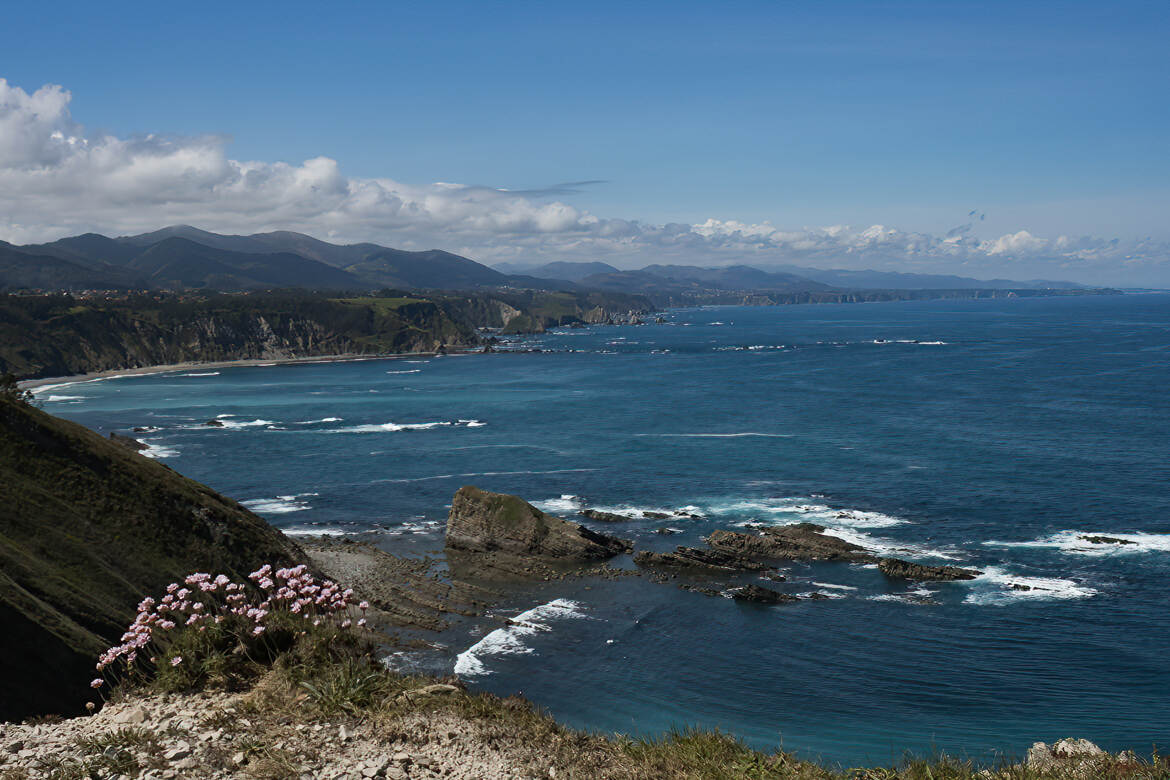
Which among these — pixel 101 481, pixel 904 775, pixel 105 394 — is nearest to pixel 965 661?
pixel 904 775

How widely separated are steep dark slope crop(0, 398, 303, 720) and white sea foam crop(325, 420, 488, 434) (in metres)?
59.0

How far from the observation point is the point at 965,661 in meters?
36.3

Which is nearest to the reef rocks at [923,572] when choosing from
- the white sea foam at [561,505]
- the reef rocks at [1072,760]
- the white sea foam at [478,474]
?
the white sea foam at [561,505]

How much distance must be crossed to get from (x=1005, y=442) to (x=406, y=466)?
62.3m

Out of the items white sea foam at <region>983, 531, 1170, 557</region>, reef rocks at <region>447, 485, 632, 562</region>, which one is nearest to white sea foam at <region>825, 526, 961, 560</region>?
white sea foam at <region>983, 531, 1170, 557</region>

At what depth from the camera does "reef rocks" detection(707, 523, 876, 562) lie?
51.0m

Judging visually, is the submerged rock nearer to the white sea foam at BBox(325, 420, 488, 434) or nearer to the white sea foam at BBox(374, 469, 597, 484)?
the white sea foam at BBox(374, 469, 597, 484)

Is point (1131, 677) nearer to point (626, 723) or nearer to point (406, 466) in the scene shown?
point (626, 723)

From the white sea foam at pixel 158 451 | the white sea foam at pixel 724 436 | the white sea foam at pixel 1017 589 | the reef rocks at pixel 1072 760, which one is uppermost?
the reef rocks at pixel 1072 760

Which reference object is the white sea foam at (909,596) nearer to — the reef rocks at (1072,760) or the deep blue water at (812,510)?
the deep blue water at (812,510)

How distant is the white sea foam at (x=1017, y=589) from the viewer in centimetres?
4319

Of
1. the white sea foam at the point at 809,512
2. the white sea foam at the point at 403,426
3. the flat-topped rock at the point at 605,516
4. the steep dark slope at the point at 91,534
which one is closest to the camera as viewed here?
the steep dark slope at the point at 91,534

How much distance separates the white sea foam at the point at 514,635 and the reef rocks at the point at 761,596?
9420 mm

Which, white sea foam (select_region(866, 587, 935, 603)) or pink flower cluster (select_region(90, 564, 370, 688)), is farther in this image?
white sea foam (select_region(866, 587, 935, 603))
